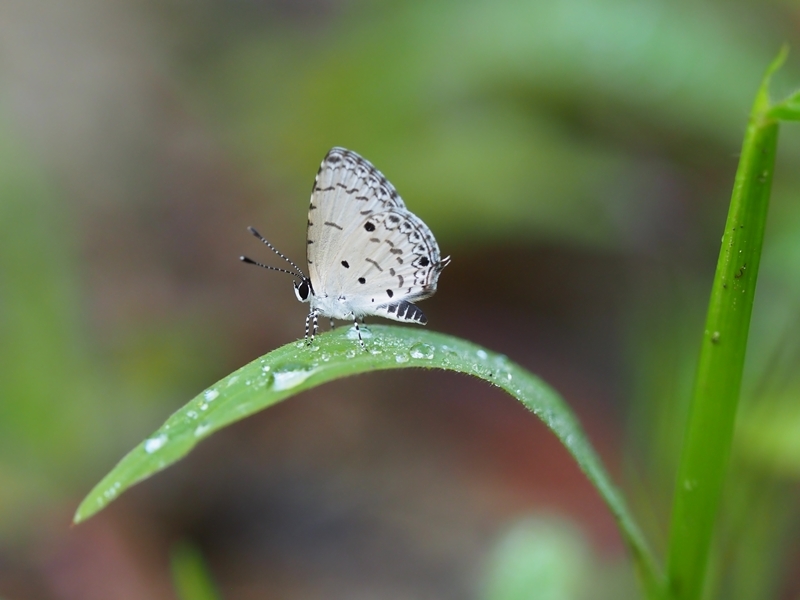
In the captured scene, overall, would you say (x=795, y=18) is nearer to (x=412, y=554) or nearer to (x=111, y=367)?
(x=412, y=554)

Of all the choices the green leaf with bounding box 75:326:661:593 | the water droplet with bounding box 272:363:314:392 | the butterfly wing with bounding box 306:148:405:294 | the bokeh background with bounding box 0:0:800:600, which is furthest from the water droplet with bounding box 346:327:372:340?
the bokeh background with bounding box 0:0:800:600

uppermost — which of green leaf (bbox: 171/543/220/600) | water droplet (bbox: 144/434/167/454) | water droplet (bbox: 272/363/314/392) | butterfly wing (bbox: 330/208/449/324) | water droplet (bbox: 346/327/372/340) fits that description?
butterfly wing (bbox: 330/208/449/324)

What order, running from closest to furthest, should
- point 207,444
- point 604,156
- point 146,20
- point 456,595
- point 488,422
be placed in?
point 456,595 < point 207,444 < point 488,422 < point 604,156 < point 146,20

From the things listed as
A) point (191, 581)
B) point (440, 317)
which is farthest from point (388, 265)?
point (440, 317)

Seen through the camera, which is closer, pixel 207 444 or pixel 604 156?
pixel 207 444

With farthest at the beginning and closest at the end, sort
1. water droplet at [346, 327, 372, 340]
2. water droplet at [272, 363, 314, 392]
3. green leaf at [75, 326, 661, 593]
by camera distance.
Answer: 1. water droplet at [346, 327, 372, 340]
2. water droplet at [272, 363, 314, 392]
3. green leaf at [75, 326, 661, 593]

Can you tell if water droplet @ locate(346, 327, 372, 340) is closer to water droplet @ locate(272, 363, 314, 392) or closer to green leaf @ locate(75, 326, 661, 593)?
green leaf @ locate(75, 326, 661, 593)

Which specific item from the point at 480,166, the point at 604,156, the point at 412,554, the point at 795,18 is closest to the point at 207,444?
the point at 412,554
